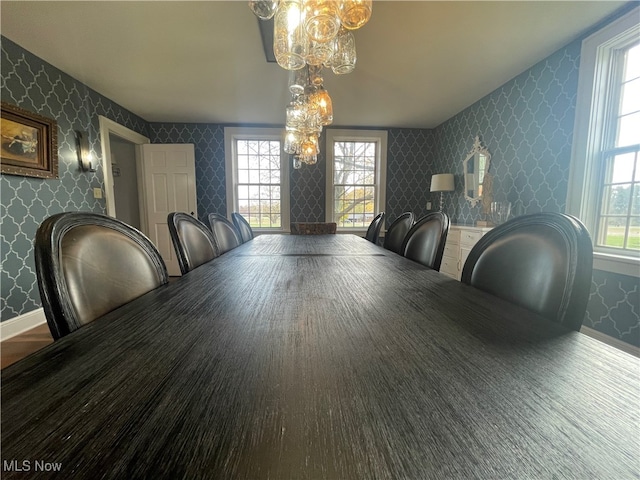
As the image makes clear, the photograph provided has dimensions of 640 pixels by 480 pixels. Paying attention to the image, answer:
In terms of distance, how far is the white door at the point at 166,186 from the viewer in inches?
163

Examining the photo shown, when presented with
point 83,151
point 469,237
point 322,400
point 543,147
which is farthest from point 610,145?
point 83,151

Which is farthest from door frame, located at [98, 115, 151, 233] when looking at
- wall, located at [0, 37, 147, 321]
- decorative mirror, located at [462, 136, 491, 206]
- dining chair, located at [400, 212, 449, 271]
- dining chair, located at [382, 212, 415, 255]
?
decorative mirror, located at [462, 136, 491, 206]

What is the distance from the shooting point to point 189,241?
4.41 ft

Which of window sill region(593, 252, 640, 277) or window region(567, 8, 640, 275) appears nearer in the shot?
window sill region(593, 252, 640, 277)

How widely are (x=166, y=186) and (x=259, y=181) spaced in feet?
4.92

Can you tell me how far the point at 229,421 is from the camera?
0.29 meters

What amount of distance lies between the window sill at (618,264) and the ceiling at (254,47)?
186cm

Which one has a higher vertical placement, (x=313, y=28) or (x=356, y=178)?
(x=313, y=28)

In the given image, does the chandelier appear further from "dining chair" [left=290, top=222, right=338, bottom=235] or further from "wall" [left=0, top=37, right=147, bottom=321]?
"wall" [left=0, top=37, right=147, bottom=321]

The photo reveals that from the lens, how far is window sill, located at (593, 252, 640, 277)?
184cm

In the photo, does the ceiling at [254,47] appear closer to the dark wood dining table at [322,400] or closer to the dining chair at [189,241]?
the dining chair at [189,241]

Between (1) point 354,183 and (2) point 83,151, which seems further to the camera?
(1) point 354,183

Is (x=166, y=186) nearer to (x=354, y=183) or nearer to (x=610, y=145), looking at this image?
(x=354, y=183)

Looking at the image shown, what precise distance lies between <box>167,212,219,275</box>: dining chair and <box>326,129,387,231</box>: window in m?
3.21
